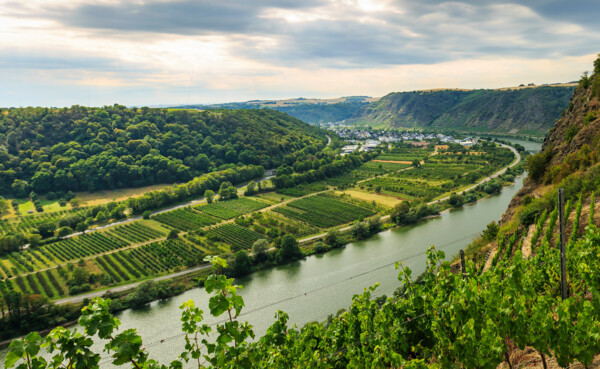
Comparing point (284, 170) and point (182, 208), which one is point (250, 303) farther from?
point (284, 170)

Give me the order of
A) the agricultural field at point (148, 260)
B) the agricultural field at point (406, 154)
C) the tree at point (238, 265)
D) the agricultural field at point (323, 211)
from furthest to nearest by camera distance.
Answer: the agricultural field at point (406, 154), the agricultural field at point (323, 211), the agricultural field at point (148, 260), the tree at point (238, 265)

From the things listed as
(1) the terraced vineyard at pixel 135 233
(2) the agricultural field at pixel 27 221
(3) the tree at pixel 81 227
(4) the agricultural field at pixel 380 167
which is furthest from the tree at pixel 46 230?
(4) the agricultural field at pixel 380 167

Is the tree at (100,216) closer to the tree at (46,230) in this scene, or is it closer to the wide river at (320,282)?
the tree at (46,230)

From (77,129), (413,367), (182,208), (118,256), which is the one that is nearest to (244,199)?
(182,208)

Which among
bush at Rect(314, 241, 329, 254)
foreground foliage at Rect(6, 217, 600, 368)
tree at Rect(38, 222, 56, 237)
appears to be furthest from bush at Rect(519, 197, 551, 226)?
tree at Rect(38, 222, 56, 237)

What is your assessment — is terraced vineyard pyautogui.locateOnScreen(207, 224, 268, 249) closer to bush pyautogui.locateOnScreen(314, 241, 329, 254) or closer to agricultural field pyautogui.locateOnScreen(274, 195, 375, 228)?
bush pyautogui.locateOnScreen(314, 241, 329, 254)
